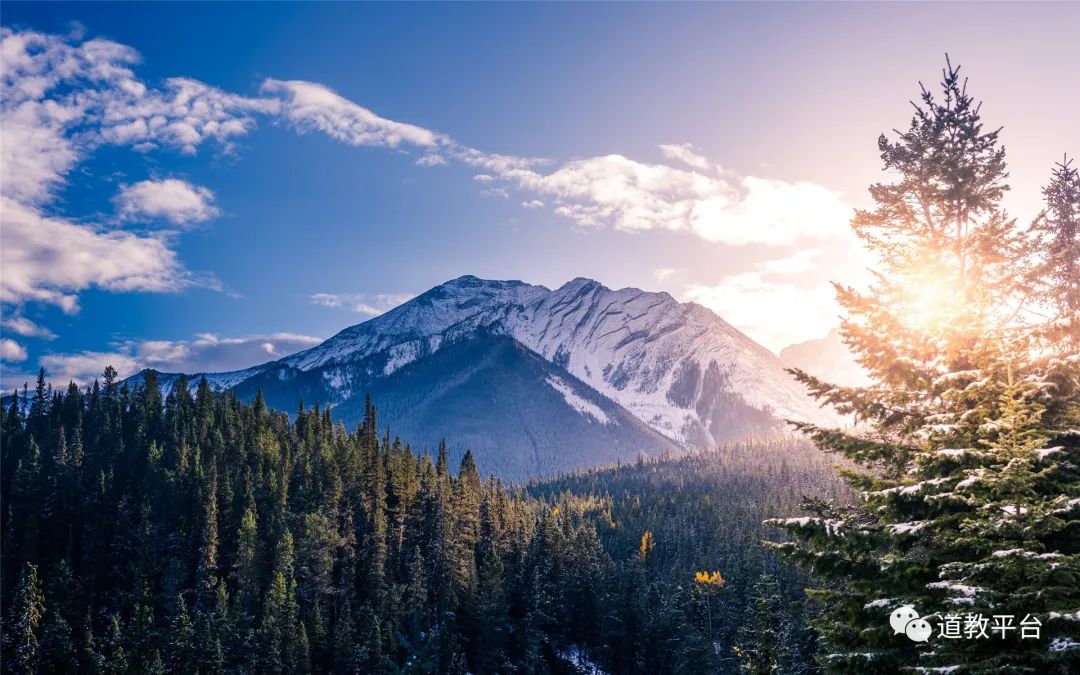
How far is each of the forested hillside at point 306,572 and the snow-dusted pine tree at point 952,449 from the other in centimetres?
5706

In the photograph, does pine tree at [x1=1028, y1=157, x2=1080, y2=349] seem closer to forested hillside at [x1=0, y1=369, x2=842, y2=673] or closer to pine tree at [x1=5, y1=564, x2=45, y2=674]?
forested hillside at [x1=0, y1=369, x2=842, y2=673]

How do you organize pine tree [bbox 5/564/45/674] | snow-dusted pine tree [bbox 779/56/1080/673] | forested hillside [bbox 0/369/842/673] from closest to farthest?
snow-dusted pine tree [bbox 779/56/1080/673], pine tree [bbox 5/564/45/674], forested hillside [bbox 0/369/842/673]

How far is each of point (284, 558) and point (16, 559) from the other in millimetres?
39430

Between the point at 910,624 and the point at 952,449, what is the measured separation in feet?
11.9

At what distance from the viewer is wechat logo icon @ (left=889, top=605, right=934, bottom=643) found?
13.7 m

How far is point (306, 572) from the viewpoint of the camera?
97.6 metres

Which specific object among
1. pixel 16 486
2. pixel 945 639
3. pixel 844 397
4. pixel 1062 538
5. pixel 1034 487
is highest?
pixel 844 397

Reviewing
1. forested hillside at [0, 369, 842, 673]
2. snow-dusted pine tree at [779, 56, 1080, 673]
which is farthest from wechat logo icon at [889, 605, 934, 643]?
forested hillside at [0, 369, 842, 673]

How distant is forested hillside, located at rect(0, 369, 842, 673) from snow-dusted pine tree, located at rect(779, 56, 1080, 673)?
57.1 m

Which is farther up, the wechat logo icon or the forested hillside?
the wechat logo icon

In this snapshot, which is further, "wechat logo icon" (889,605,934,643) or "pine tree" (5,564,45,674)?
"pine tree" (5,564,45,674)

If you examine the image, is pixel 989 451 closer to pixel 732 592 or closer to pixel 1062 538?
pixel 1062 538

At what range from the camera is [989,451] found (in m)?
13.6

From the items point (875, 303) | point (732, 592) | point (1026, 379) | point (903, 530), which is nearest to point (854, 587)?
point (903, 530)
